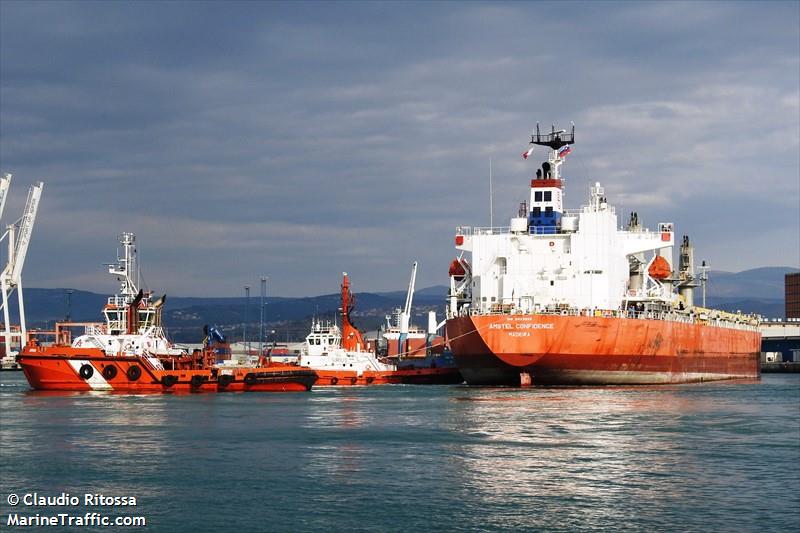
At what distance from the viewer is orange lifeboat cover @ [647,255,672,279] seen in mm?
69794

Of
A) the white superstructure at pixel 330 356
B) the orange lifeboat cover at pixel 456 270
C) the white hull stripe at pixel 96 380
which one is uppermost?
the orange lifeboat cover at pixel 456 270

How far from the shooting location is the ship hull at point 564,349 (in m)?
57.2

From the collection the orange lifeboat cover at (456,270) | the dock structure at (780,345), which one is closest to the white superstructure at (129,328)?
the orange lifeboat cover at (456,270)

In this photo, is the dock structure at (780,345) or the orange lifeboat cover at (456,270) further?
the dock structure at (780,345)

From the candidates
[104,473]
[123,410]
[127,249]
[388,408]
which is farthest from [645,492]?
[127,249]

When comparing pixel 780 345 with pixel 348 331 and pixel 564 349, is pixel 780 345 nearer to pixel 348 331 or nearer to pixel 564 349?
pixel 348 331

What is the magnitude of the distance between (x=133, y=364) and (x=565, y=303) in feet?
79.8

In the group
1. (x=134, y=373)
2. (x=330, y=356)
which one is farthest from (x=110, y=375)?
(x=330, y=356)

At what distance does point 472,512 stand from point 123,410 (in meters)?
26.9

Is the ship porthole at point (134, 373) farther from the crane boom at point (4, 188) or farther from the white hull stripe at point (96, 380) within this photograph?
the crane boom at point (4, 188)

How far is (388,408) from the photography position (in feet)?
168

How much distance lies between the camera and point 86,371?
2416 inches

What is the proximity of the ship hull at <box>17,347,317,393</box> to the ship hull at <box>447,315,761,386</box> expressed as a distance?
1402 cm


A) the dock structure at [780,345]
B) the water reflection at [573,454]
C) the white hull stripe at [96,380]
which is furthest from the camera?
the dock structure at [780,345]
